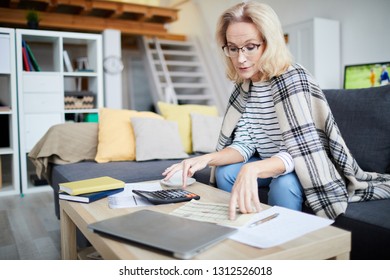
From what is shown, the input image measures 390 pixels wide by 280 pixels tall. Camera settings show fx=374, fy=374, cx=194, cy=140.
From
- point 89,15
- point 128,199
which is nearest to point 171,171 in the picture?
point 128,199

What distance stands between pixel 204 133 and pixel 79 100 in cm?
159

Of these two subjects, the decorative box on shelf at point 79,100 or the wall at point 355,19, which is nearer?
the decorative box on shelf at point 79,100

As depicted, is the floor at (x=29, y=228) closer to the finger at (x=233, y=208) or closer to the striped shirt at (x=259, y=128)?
the striped shirt at (x=259, y=128)

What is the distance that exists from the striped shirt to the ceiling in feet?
13.3

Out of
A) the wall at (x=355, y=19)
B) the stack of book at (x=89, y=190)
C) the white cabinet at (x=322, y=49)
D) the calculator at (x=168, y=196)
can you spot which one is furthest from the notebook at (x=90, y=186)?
the wall at (x=355, y=19)

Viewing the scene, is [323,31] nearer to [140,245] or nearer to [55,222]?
[55,222]

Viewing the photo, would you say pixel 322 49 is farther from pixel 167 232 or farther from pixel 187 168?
pixel 167 232

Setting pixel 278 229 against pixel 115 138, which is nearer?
pixel 278 229

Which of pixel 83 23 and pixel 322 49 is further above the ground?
pixel 83 23

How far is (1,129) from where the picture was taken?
200 inches

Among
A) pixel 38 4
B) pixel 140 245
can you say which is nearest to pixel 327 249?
pixel 140 245

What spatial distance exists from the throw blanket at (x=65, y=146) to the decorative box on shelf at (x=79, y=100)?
1105 mm

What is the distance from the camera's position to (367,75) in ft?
13.7

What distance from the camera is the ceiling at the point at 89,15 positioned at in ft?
15.7
